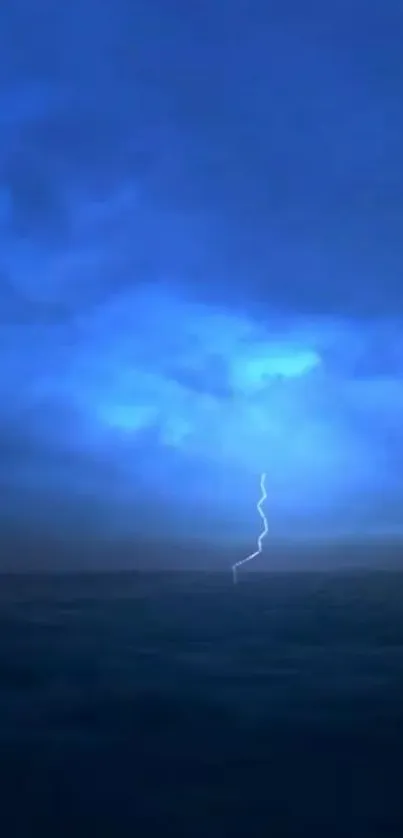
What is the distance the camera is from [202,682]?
30688mm

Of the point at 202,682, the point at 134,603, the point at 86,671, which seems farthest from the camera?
the point at 134,603

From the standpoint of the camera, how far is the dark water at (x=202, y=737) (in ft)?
53.0

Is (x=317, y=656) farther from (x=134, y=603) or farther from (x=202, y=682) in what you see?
(x=134, y=603)

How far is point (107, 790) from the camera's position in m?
17.6

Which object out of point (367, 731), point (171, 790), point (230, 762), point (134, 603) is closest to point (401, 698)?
point (367, 731)

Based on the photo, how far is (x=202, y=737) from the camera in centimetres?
2173

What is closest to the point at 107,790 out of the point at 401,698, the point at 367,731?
the point at 367,731

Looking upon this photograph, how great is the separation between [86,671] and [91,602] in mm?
54479

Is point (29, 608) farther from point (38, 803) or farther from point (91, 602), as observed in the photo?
point (38, 803)

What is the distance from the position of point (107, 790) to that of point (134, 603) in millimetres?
69053

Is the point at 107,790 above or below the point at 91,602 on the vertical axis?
below

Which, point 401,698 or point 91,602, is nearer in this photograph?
point 401,698

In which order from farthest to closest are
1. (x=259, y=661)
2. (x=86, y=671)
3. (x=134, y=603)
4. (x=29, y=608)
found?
1. (x=134, y=603)
2. (x=29, y=608)
3. (x=259, y=661)
4. (x=86, y=671)

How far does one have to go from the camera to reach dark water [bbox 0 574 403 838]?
53.0ft
